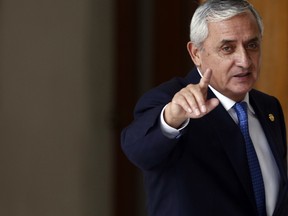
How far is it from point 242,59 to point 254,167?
327 mm

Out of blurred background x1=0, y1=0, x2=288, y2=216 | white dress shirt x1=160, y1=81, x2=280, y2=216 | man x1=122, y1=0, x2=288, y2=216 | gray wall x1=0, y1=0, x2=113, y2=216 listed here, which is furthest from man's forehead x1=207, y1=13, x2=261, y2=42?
gray wall x1=0, y1=0, x2=113, y2=216

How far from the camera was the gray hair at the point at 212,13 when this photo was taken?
229 centimetres

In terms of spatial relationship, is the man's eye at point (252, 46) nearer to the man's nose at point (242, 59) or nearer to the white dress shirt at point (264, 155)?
the man's nose at point (242, 59)

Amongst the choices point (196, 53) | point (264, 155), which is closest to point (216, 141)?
point (264, 155)

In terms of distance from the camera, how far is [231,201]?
2230mm

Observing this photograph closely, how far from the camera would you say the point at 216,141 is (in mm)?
2268

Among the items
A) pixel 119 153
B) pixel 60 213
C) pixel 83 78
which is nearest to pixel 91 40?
pixel 83 78

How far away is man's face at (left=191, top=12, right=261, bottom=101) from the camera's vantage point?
90.7 inches

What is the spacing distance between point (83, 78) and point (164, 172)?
1926 mm

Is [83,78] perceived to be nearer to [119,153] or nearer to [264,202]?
[119,153]

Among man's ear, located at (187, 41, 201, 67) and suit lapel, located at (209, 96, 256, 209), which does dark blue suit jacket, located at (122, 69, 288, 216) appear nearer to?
suit lapel, located at (209, 96, 256, 209)

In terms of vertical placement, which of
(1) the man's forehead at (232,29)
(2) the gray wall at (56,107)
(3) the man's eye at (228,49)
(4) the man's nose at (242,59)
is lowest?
(2) the gray wall at (56,107)

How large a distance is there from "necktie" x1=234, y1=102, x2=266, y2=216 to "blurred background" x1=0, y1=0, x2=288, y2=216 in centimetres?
147

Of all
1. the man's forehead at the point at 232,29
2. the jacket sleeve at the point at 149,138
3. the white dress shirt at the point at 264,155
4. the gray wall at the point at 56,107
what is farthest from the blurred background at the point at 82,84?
the jacket sleeve at the point at 149,138
